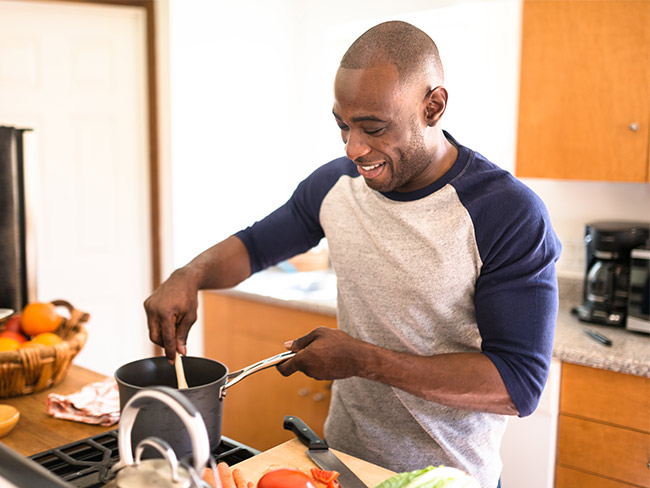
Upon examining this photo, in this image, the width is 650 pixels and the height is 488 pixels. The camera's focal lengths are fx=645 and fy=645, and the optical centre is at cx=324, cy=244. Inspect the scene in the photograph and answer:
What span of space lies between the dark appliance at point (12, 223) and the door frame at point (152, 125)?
4.35 ft

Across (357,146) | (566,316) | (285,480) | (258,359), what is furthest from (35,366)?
(566,316)

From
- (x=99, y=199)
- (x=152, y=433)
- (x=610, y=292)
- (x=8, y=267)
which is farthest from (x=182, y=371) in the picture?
(x=99, y=199)

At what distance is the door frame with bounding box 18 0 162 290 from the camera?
2.89m

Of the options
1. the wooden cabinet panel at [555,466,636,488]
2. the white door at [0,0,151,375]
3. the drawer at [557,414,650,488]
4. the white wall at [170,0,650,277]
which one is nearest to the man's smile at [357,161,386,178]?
the drawer at [557,414,650,488]

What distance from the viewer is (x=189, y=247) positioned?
298cm

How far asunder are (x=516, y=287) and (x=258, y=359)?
66.1 inches

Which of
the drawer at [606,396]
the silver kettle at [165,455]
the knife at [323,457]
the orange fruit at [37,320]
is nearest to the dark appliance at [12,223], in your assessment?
the orange fruit at [37,320]

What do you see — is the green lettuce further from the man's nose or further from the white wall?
the white wall

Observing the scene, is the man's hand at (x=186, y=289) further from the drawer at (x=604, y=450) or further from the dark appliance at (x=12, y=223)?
the drawer at (x=604, y=450)

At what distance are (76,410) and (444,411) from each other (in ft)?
2.37

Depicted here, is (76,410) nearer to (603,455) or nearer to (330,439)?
(330,439)

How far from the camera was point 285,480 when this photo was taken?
2.97 feet

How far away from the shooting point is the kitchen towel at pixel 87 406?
4.09 feet

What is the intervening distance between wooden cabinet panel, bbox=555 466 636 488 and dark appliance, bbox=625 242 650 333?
1.57ft
